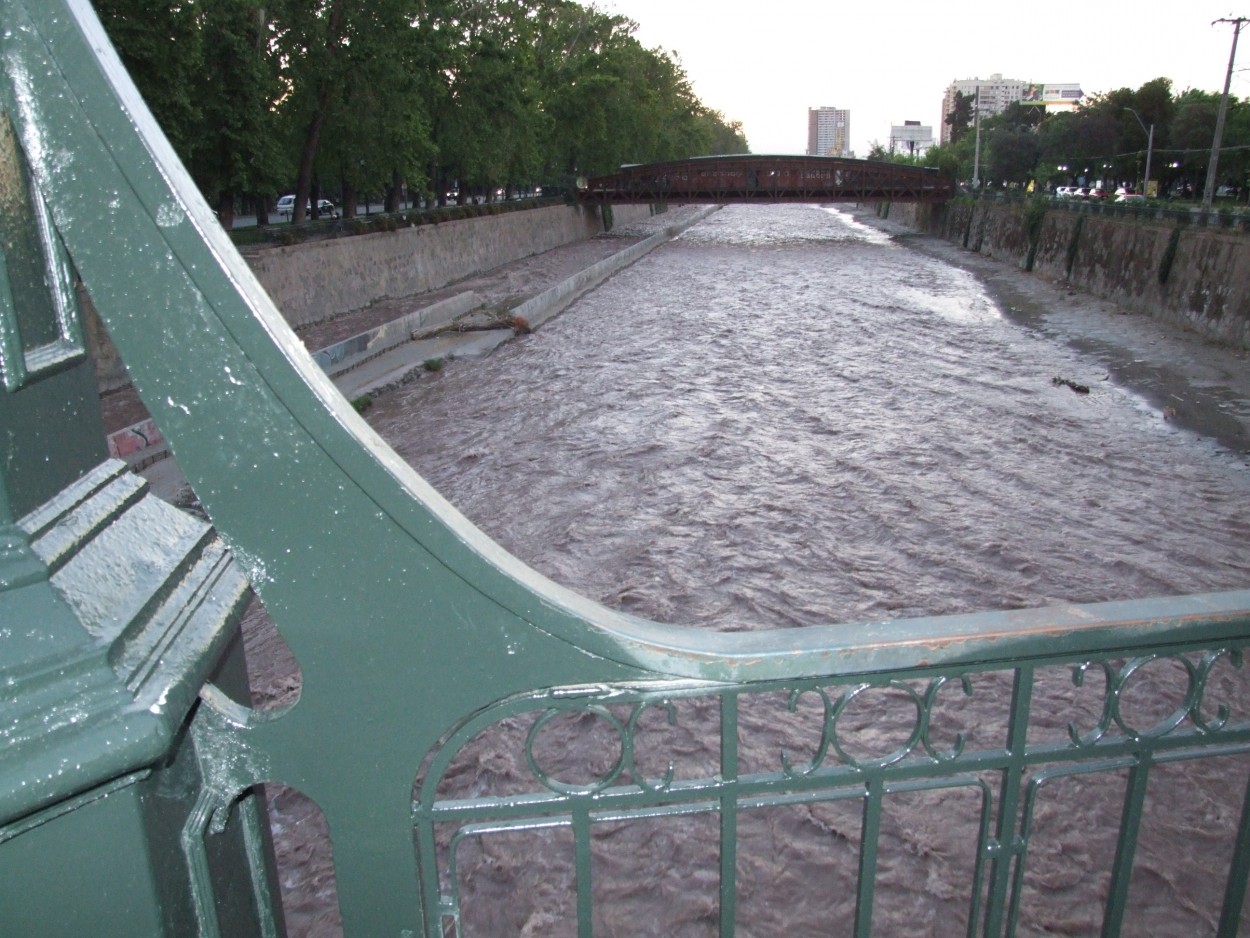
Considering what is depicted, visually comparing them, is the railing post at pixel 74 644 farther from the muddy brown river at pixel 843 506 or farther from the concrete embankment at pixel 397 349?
the concrete embankment at pixel 397 349

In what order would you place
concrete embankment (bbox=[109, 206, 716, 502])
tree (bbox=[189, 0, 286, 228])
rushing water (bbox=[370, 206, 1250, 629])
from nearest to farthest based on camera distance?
rushing water (bbox=[370, 206, 1250, 629]) → concrete embankment (bbox=[109, 206, 716, 502]) → tree (bbox=[189, 0, 286, 228])

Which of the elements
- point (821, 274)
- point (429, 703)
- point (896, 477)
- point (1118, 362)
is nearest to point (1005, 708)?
point (896, 477)

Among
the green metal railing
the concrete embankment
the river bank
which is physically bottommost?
the river bank

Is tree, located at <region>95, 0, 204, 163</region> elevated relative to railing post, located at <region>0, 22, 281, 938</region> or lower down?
elevated

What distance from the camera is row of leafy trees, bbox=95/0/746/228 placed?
51.1 feet

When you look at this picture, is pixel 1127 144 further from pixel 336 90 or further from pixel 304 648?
pixel 304 648

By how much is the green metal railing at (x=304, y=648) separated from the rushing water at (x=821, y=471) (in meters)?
5.73

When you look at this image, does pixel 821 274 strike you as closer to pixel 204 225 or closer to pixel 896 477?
pixel 896 477

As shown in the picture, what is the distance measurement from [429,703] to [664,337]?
18684mm

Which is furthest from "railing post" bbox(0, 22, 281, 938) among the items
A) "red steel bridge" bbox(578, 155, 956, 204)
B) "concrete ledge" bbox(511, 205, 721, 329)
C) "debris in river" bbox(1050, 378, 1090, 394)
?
"red steel bridge" bbox(578, 155, 956, 204)

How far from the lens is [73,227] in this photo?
1.11m

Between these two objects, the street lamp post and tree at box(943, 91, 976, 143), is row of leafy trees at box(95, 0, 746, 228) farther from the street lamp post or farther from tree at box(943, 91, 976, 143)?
tree at box(943, 91, 976, 143)

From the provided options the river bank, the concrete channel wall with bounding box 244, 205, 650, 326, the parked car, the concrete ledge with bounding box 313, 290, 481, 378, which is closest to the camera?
the river bank

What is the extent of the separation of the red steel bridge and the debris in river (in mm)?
29301
